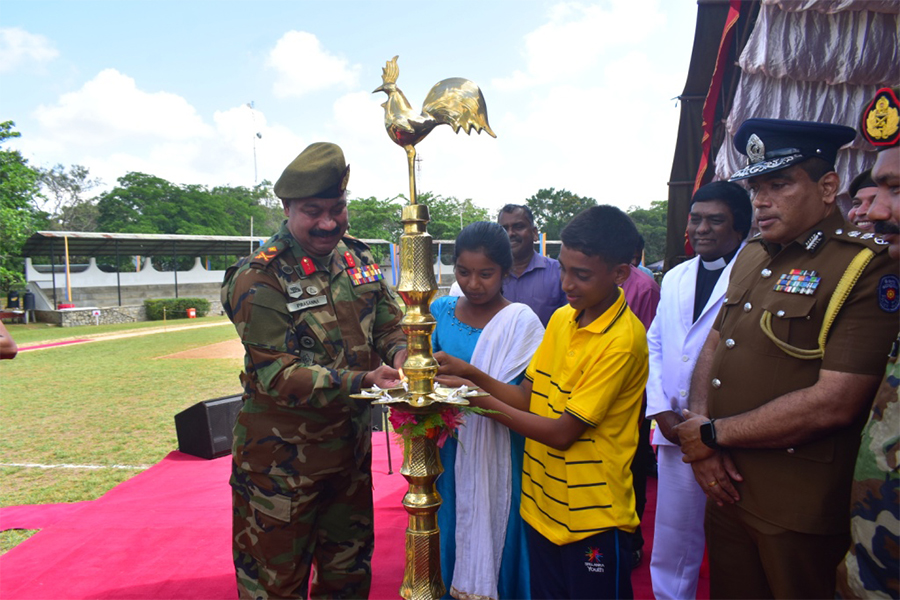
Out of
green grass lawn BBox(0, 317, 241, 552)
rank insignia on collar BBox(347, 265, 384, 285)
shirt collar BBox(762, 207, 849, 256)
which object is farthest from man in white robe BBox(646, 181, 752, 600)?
green grass lawn BBox(0, 317, 241, 552)

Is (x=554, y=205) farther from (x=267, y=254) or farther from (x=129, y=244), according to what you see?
(x=267, y=254)

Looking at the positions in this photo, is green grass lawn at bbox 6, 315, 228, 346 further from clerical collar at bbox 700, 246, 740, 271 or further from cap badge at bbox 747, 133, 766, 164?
cap badge at bbox 747, 133, 766, 164

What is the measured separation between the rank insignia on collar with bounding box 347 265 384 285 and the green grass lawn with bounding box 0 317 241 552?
350 cm

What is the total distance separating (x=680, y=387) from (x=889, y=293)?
1.14 m

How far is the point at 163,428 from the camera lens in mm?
7469

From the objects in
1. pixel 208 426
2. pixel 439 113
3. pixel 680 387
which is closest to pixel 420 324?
pixel 439 113

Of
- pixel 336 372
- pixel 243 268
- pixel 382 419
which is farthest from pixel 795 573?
pixel 382 419

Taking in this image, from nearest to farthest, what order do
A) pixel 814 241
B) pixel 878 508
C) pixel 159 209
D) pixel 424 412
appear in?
pixel 878 508 < pixel 424 412 < pixel 814 241 < pixel 159 209

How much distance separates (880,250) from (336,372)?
184 centimetres

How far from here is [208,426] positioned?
5547mm

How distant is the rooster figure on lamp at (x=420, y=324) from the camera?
4.77 feet

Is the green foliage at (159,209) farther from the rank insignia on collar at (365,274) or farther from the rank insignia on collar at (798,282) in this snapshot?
the rank insignia on collar at (798,282)

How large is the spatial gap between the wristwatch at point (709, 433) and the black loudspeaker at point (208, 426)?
15.6 ft

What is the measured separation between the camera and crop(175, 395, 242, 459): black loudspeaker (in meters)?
5.55
